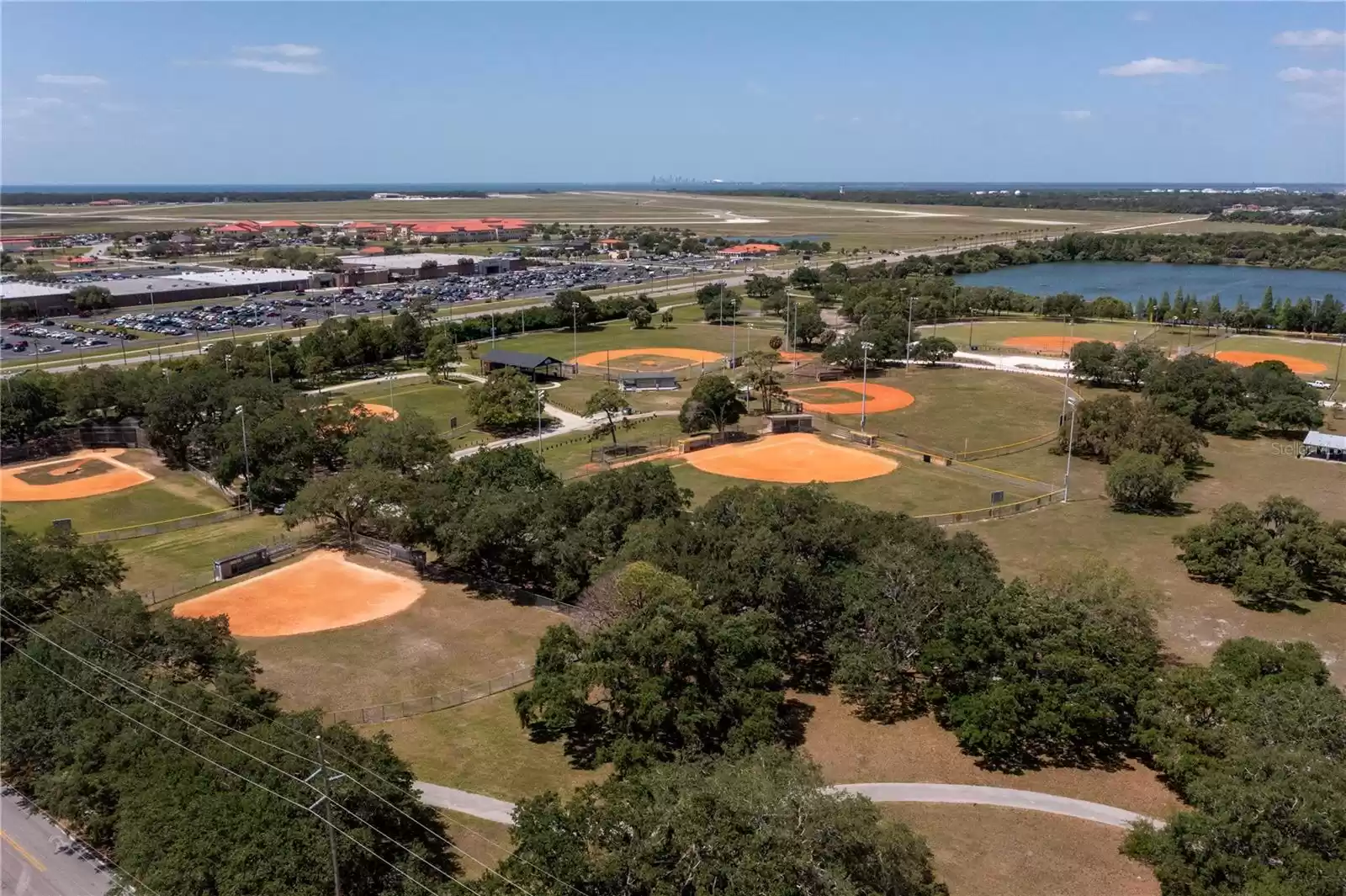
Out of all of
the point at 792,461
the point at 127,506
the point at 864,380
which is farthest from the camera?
the point at 864,380

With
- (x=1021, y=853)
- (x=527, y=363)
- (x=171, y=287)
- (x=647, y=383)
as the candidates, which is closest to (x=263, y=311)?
(x=171, y=287)

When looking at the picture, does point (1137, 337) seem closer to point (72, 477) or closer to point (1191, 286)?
point (1191, 286)

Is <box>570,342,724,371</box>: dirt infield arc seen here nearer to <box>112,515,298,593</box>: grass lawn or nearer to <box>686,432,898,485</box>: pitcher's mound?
<box>686,432,898,485</box>: pitcher's mound

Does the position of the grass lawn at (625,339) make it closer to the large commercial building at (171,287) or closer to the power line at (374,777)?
the large commercial building at (171,287)

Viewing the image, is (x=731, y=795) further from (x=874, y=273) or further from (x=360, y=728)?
(x=874, y=273)

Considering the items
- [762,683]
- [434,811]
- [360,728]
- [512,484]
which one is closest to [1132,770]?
[762,683]
